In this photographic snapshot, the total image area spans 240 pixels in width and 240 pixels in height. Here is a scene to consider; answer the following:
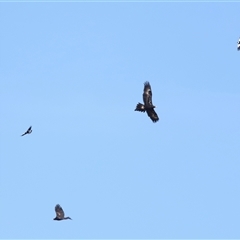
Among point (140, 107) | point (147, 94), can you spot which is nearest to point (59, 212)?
point (140, 107)

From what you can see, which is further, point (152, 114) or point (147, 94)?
point (147, 94)

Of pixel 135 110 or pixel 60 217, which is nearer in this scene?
pixel 135 110

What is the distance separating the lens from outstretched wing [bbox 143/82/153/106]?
277ft

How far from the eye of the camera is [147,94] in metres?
85.0

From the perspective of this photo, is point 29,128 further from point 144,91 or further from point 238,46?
point 238,46

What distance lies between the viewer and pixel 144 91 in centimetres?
8500

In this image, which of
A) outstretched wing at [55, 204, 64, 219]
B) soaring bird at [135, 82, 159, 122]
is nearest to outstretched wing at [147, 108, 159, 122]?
soaring bird at [135, 82, 159, 122]

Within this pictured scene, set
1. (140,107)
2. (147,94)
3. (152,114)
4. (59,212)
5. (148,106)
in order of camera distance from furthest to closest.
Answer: (59,212) < (147,94) < (152,114) < (148,106) < (140,107)

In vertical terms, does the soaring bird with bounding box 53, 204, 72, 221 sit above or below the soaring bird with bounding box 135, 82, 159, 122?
below

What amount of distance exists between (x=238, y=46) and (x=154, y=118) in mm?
9998

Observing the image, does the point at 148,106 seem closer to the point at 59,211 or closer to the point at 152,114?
the point at 152,114

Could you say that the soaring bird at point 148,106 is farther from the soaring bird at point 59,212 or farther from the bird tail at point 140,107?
the soaring bird at point 59,212

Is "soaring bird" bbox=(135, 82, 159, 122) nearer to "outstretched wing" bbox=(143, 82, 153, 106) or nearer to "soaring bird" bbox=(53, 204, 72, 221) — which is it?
"outstretched wing" bbox=(143, 82, 153, 106)

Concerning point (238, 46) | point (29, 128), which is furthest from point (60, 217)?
point (238, 46)
